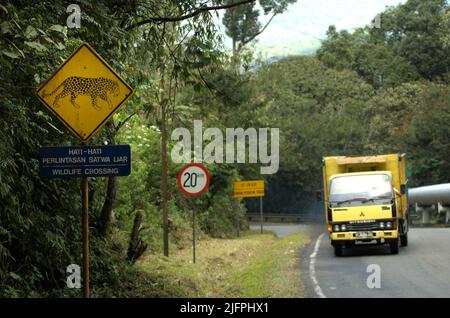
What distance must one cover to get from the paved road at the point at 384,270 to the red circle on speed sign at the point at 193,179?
11.3 feet

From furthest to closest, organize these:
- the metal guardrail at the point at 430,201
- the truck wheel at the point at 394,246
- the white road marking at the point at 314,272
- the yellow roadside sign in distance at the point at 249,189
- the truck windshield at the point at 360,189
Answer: the metal guardrail at the point at 430,201
the yellow roadside sign in distance at the point at 249,189
the truck windshield at the point at 360,189
the truck wheel at the point at 394,246
the white road marking at the point at 314,272

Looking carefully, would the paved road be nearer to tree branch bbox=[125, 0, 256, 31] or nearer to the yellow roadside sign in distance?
tree branch bbox=[125, 0, 256, 31]

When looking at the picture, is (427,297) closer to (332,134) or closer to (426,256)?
(426,256)

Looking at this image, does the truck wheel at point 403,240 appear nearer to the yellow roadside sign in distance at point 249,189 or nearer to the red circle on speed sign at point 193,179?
the red circle on speed sign at point 193,179

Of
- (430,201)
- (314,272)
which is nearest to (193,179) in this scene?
(314,272)

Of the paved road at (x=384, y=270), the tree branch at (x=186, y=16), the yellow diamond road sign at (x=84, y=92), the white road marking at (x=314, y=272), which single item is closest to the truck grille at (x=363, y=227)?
the paved road at (x=384, y=270)

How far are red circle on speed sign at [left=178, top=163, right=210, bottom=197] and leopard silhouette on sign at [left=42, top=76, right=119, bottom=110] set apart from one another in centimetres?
956

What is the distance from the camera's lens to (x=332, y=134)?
6322 cm

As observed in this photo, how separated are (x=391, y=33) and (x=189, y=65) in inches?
2616

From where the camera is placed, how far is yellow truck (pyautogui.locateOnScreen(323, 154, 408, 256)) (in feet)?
66.9

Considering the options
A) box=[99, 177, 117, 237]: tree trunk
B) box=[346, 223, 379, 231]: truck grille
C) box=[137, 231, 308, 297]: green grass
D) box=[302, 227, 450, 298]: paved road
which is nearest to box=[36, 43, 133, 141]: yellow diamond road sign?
box=[137, 231, 308, 297]: green grass

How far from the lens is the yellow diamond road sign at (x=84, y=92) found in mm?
8469

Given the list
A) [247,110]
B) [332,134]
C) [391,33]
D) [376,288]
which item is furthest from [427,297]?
[391,33]

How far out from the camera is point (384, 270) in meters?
17.0
